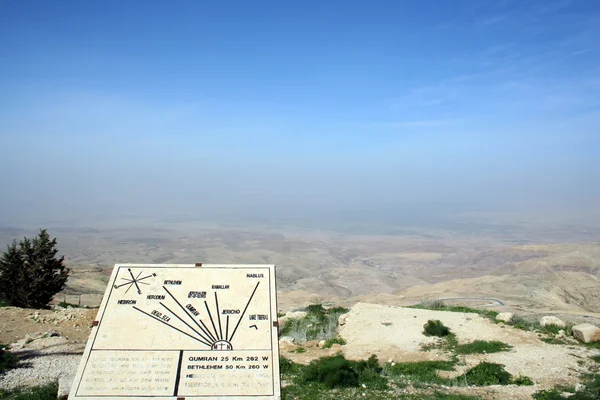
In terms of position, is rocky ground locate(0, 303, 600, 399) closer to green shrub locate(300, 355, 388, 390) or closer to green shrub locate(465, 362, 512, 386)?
green shrub locate(465, 362, 512, 386)

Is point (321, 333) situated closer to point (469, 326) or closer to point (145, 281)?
point (469, 326)

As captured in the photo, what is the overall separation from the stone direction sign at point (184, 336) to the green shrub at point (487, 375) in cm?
732

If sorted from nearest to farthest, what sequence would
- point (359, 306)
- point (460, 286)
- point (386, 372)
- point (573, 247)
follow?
point (386, 372)
point (359, 306)
point (460, 286)
point (573, 247)

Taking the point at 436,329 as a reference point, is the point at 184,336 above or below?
above

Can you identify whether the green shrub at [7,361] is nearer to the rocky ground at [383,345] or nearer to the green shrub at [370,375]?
the rocky ground at [383,345]

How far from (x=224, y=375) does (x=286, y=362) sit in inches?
290

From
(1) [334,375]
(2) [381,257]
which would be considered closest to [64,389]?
(1) [334,375]

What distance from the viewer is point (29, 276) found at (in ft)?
75.6

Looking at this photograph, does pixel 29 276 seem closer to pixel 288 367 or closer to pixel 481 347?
pixel 288 367

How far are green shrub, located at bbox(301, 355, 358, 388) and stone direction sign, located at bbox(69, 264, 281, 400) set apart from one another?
14.2 feet

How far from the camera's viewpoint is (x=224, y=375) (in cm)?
730

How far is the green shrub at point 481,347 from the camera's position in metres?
15.7

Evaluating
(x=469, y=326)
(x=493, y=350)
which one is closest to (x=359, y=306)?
(x=469, y=326)

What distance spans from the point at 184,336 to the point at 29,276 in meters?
19.5
